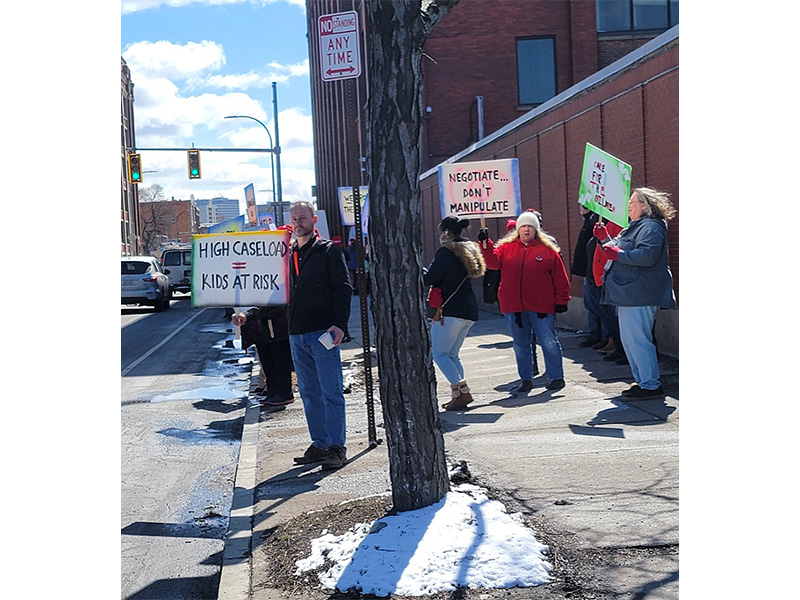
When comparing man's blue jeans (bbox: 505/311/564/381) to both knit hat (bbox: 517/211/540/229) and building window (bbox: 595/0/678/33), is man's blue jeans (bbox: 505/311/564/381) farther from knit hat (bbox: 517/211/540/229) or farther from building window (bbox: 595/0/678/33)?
building window (bbox: 595/0/678/33)

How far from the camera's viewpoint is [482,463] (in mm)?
6570

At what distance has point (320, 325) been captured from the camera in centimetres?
704

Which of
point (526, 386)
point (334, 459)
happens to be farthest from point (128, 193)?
point (334, 459)

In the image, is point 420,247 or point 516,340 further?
point 516,340

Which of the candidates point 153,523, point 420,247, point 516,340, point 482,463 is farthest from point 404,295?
point 516,340

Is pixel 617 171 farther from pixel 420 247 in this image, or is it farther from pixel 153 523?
pixel 153 523

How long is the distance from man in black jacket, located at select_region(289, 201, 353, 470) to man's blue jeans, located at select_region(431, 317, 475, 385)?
208cm

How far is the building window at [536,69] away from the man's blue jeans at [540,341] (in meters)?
23.0

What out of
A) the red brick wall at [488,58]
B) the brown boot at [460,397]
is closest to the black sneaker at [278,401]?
the brown boot at [460,397]

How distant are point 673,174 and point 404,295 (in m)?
7.58

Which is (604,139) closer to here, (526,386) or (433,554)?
(526,386)

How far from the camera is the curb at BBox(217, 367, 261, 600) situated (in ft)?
15.3

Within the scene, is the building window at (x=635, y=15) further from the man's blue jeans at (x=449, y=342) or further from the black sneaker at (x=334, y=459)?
the black sneaker at (x=334, y=459)

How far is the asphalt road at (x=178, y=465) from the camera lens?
207 inches
